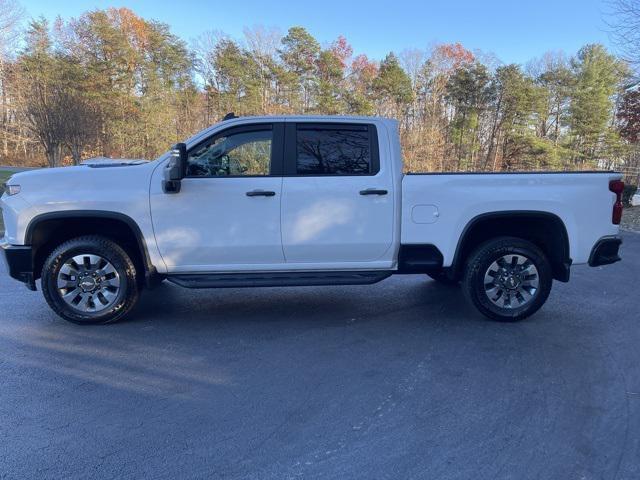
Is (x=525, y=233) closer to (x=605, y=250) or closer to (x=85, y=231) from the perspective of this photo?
(x=605, y=250)

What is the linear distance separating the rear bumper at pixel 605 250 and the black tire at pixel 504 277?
0.47 meters

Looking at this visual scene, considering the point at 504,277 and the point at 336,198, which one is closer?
the point at 336,198

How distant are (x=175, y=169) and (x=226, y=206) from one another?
1.91 feet

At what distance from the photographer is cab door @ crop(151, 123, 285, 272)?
14.6ft

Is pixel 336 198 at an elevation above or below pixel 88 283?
above

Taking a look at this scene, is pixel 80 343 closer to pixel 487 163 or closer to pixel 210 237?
pixel 210 237

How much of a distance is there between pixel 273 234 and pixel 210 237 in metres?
0.62

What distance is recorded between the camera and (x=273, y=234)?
14.9 feet

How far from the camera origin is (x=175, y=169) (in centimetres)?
427

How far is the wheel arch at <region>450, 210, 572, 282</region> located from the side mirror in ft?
9.32

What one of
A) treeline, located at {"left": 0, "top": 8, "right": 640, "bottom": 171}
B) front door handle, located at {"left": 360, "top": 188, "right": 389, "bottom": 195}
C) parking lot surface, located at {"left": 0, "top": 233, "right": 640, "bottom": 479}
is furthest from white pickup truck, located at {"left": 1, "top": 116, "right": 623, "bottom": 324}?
treeline, located at {"left": 0, "top": 8, "right": 640, "bottom": 171}

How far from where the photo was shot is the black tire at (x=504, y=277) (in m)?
4.75

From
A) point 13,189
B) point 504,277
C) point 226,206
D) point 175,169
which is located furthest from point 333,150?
point 13,189

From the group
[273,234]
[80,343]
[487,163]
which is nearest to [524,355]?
[273,234]
